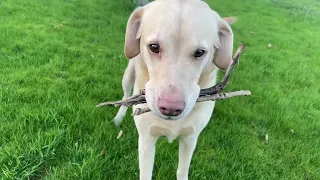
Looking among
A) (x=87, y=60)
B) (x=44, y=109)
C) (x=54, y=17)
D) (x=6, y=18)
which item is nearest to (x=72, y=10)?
(x=54, y=17)

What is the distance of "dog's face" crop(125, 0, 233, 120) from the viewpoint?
1818mm

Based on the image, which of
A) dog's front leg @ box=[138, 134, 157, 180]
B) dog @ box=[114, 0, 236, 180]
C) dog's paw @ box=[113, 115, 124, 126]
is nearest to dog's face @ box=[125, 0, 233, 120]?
dog @ box=[114, 0, 236, 180]

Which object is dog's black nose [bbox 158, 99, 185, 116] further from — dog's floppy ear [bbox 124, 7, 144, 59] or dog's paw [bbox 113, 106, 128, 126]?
dog's paw [bbox 113, 106, 128, 126]

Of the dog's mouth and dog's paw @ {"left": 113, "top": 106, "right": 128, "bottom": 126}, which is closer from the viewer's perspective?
the dog's mouth

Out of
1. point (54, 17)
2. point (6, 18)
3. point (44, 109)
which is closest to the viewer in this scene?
point (44, 109)

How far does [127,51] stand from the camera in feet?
7.83

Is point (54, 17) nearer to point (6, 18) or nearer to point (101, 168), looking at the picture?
point (6, 18)

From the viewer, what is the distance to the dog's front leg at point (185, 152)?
8.57 ft

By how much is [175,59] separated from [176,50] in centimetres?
5

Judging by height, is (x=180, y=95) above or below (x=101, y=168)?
above

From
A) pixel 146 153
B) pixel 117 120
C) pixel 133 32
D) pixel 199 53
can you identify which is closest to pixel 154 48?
pixel 199 53

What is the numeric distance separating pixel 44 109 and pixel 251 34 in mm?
5903

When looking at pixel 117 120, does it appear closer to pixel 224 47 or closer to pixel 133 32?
pixel 133 32

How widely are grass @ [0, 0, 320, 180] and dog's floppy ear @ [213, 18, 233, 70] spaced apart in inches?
47.2
